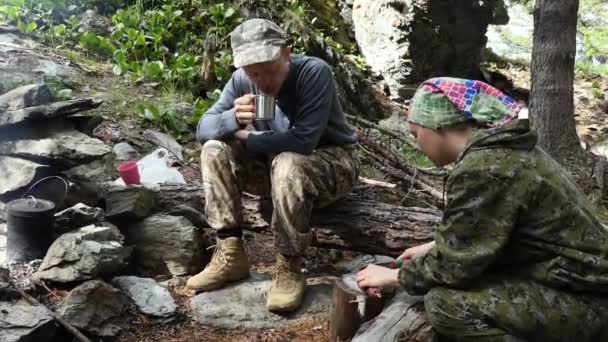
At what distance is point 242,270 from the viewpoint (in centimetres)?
385

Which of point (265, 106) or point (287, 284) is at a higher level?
point (265, 106)

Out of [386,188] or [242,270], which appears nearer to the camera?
[242,270]

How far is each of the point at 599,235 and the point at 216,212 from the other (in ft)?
7.28

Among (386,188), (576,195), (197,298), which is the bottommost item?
(197,298)

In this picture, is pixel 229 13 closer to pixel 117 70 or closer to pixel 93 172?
pixel 117 70

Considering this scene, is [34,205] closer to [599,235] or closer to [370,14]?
[599,235]

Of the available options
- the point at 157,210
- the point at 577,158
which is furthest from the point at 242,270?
the point at 577,158

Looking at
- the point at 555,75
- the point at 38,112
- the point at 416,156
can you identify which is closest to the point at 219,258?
the point at 38,112

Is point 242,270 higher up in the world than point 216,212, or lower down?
lower down

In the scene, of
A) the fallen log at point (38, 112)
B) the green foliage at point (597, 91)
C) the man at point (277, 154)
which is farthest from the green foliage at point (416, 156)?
the green foliage at point (597, 91)

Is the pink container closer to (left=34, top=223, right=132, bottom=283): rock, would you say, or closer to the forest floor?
(left=34, top=223, right=132, bottom=283): rock

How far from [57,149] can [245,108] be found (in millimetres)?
1400

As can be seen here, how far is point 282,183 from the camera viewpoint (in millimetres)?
Answer: 3418

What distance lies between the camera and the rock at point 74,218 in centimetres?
383
